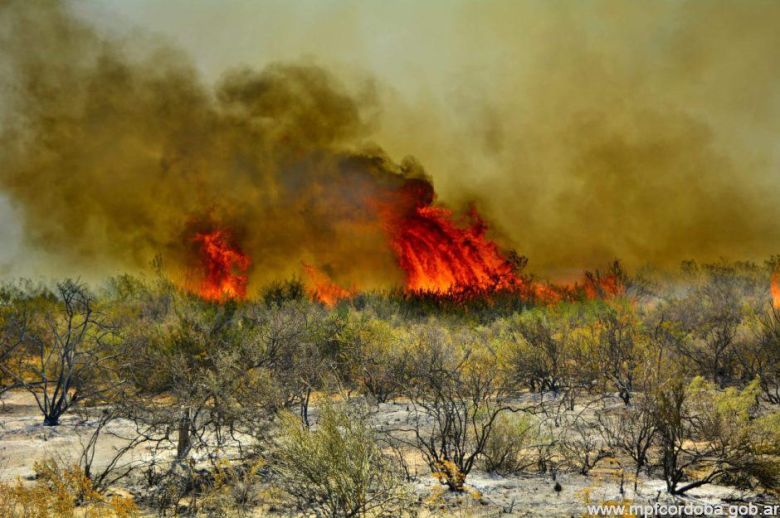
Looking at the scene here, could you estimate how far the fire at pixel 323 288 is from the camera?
163 feet

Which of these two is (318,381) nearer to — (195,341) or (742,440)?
(195,341)

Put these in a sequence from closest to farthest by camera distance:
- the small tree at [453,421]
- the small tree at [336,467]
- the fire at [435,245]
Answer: the small tree at [336,467], the small tree at [453,421], the fire at [435,245]

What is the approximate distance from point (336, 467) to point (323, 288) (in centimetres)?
4890

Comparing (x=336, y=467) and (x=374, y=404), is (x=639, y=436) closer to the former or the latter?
(x=336, y=467)

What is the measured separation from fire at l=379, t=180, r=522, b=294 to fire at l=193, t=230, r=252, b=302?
57.4 ft

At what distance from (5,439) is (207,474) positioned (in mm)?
6749

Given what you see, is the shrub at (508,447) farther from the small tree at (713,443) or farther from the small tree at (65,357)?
the small tree at (65,357)

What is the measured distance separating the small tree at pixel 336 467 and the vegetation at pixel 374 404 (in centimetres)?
3

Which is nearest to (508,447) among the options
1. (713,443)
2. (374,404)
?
(713,443)

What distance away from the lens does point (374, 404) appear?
17359mm

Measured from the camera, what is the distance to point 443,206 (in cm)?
6681

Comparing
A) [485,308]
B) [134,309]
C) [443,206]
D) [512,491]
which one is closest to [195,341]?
[512,491]

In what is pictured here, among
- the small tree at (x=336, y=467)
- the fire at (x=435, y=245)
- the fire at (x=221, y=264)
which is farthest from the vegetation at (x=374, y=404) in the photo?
the fire at (x=435, y=245)

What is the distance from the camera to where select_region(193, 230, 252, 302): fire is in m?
57.8
